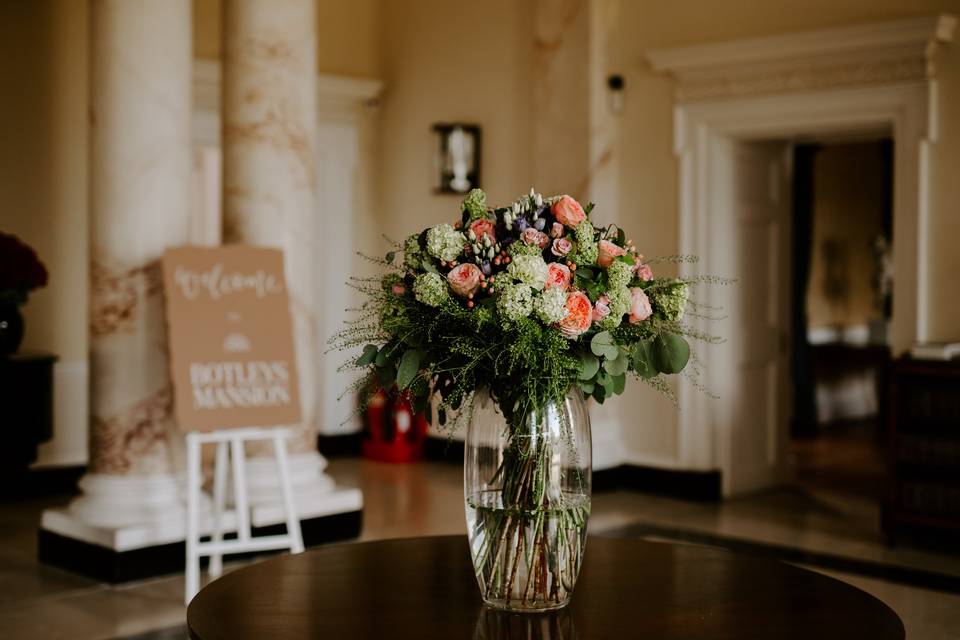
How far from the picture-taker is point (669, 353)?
230cm

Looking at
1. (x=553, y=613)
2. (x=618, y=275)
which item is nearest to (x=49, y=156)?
(x=618, y=275)

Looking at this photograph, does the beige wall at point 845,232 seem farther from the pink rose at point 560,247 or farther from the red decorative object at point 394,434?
the pink rose at point 560,247

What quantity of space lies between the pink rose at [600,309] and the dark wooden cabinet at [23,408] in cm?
497

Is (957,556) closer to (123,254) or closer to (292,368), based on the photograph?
(292,368)

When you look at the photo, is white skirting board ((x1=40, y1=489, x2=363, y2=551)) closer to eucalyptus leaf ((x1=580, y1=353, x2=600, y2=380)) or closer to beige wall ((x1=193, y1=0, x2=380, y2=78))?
eucalyptus leaf ((x1=580, y1=353, x2=600, y2=380))

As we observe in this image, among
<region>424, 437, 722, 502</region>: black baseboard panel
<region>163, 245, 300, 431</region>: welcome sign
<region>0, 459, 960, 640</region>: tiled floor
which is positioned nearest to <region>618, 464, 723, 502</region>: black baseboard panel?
<region>424, 437, 722, 502</region>: black baseboard panel

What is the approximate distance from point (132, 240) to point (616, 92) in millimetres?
3631

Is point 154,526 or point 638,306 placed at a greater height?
point 638,306

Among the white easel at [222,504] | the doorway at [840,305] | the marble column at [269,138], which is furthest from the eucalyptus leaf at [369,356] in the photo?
the doorway at [840,305]

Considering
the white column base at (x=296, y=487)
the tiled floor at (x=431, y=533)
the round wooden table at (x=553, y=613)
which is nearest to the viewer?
the round wooden table at (x=553, y=613)

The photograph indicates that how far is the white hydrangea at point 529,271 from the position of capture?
6.96 feet

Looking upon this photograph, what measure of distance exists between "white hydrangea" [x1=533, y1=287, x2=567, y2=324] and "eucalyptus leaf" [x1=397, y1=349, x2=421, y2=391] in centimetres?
29

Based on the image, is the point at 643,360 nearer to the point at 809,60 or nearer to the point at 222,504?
the point at 222,504

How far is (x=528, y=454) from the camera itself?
218 centimetres
